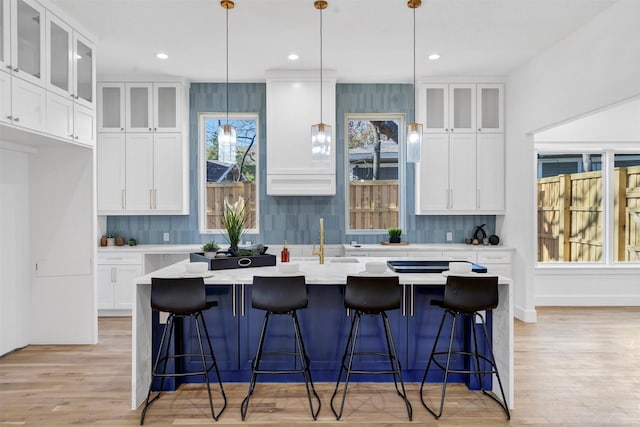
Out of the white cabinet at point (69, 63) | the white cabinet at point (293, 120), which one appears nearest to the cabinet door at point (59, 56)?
the white cabinet at point (69, 63)

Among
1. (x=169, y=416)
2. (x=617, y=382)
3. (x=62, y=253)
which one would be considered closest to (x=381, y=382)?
(x=169, y=416)

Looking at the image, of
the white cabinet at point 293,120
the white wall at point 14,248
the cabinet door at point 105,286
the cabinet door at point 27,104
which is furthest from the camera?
the white cabinet at point 293,120

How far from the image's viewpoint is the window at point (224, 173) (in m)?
5.86

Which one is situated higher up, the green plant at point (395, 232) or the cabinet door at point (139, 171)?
the cabinet door at point (139, 171)

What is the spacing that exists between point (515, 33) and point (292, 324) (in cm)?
359

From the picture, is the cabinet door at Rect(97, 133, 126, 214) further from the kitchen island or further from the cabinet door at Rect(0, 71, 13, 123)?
the kitchen island

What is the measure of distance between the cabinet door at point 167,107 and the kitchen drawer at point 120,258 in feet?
5.46

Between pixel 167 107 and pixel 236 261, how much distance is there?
3.08 metres

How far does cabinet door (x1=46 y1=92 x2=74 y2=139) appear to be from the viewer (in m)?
3.59

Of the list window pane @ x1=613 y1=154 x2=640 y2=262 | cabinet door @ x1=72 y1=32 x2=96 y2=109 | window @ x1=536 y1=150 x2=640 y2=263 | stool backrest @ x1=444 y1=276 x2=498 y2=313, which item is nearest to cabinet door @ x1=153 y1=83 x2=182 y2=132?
cabinet door @ x1=72 y1=32 x2=96 y2=109

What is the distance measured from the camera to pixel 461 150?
5602mm

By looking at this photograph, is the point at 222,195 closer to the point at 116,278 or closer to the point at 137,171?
the point at 137,171

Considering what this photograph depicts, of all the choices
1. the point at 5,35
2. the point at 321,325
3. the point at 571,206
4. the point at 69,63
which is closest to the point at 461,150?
the point at 571,206

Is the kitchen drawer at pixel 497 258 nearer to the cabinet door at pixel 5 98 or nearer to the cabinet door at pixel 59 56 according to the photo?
the cabinet door at pixel 59 56
